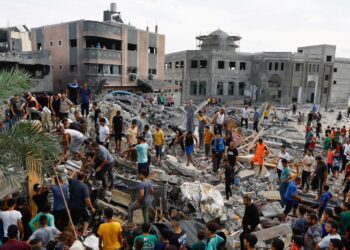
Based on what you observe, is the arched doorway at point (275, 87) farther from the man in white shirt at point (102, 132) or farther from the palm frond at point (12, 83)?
the palm frond at point (12, 83)

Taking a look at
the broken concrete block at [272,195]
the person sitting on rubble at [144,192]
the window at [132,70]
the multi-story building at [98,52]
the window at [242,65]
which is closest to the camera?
the person sitting on rubble at [144,192]

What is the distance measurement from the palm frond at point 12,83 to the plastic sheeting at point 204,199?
5.26 meters

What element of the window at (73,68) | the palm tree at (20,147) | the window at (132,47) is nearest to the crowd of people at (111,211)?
the palm tree at (20,147)

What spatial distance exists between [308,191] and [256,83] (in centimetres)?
4096

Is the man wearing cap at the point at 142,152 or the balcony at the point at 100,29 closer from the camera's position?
the man wearing cap at the point at 142,152

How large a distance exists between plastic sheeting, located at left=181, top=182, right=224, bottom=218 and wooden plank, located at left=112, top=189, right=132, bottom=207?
1.64m

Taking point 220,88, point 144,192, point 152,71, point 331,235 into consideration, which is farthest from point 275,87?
point 331,235

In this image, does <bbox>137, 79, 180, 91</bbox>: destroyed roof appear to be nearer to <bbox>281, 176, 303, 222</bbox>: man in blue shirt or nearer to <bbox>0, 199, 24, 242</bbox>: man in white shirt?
<bbox>281, 176, 303, 222</bbox>: man in blue shirt

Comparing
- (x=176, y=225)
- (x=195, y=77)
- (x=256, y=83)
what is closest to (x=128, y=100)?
(x=176, y=225)

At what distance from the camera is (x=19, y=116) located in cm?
1122

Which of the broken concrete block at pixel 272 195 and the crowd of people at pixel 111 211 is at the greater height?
the crowd of people at pixel 111 211

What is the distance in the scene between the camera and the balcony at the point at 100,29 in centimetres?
3034

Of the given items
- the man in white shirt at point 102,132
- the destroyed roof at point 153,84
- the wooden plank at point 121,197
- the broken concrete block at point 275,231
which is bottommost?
the broken concrete block at point 275,231

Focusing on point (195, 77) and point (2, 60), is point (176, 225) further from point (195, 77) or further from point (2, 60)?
point (195, 77)
